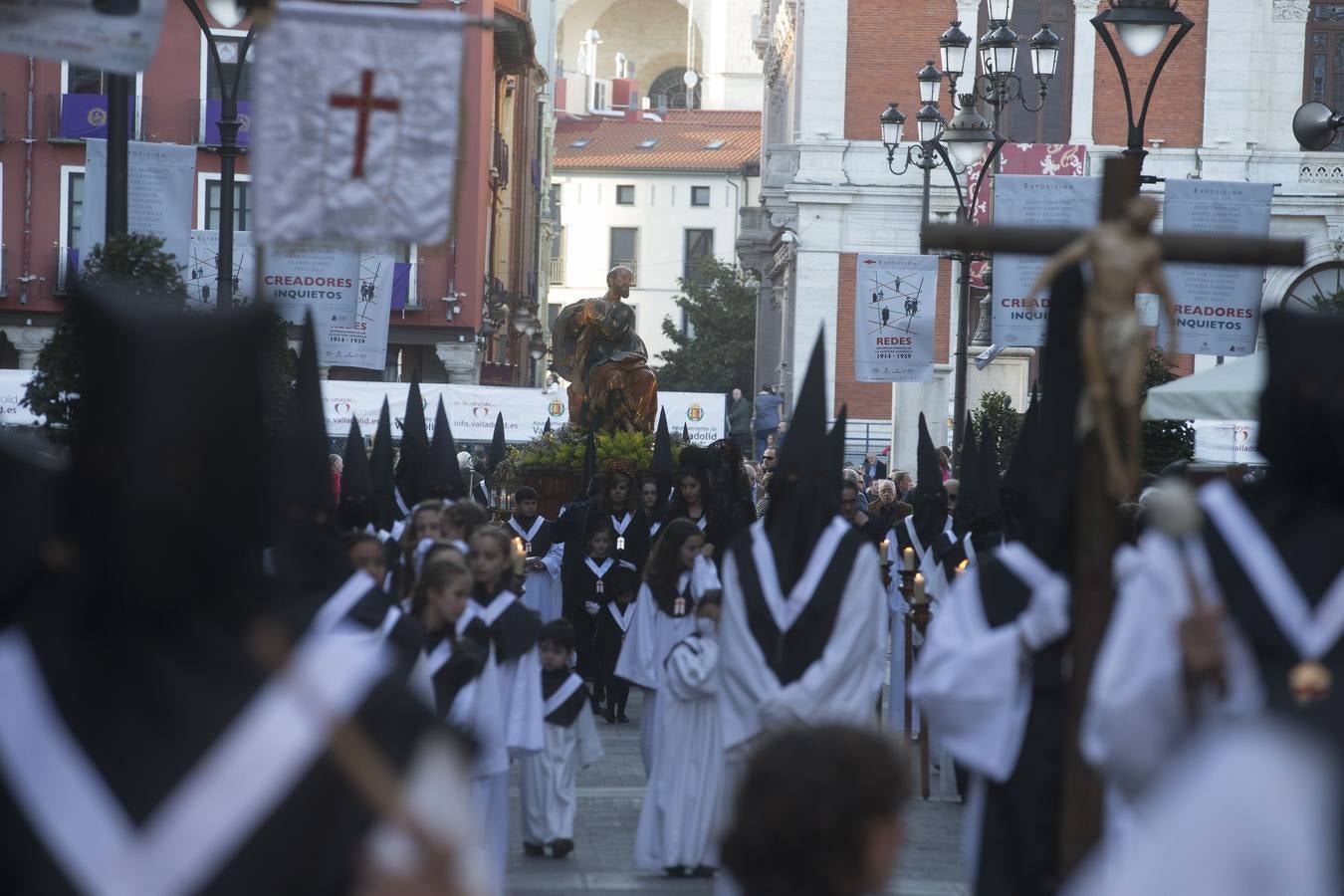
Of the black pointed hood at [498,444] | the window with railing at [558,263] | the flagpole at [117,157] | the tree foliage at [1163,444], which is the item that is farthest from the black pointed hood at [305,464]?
the window with railing at [558,263]

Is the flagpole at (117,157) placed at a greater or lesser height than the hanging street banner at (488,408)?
greater

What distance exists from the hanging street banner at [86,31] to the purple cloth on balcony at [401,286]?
36165mm

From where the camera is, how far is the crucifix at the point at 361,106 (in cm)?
636

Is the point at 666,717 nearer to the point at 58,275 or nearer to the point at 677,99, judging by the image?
the point at 58,275

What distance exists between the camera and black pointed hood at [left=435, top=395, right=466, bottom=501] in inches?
581

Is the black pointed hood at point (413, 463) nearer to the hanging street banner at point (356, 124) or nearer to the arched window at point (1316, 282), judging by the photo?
the hanging street banner at point (356, 124)

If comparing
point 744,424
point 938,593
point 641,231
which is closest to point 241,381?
point 938,593

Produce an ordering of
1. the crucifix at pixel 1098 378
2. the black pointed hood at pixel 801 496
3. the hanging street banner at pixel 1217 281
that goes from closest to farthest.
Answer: the crucifix at pixel 1098 378
the black pointed hood at pixel 801 496
the hanging street banner at pixel 1217 281

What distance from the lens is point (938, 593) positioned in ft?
47.8

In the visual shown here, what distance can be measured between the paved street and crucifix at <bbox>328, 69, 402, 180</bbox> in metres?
4.25

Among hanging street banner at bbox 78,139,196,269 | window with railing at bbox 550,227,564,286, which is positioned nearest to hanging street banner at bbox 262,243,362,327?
hanging street banner at bbox 78,139,196,269

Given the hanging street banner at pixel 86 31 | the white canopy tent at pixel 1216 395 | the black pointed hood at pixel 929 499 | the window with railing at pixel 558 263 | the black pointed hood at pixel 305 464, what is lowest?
the black pointed hood at pixel 929 499

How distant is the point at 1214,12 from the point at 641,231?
5632 centimetres

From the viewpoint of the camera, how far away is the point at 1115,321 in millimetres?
5051
